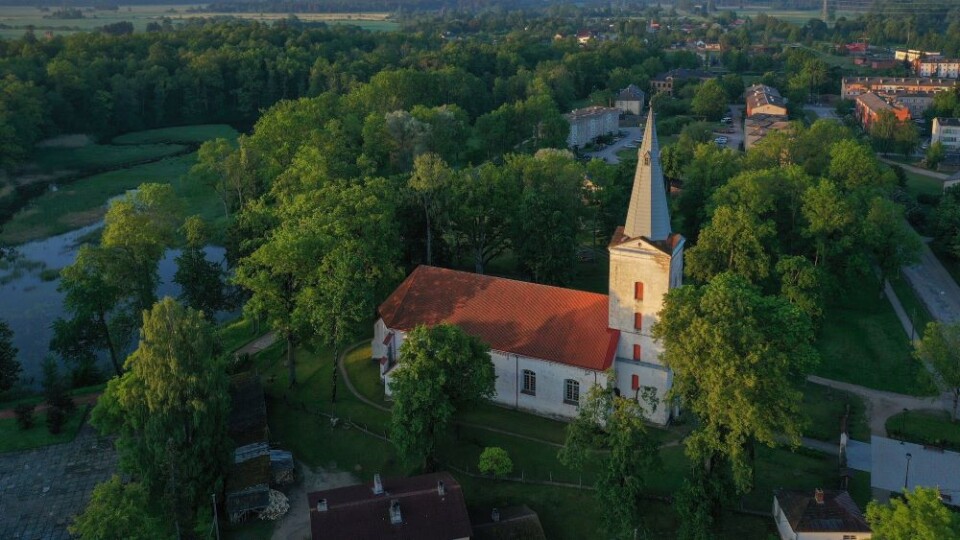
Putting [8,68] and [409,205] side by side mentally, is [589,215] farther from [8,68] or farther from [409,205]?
[8,68]

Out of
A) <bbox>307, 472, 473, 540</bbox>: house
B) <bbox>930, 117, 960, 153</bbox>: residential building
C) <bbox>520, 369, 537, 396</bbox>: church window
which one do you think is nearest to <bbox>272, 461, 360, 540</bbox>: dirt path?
<bbox>307, 472, 473, 540</bbox>: house

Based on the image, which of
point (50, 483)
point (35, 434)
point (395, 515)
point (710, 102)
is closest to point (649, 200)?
point (395, 515)

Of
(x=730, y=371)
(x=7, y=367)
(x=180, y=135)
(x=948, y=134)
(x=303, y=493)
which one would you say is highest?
(x=730, y=371)

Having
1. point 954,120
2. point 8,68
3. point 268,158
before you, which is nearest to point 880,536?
point 268,158

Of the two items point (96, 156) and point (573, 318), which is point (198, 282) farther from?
point (96, 156)

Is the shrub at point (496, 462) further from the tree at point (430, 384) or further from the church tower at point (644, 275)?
the church tower at point (644, 275)

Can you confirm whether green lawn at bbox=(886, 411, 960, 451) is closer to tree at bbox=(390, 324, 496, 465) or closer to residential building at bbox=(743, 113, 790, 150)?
tree at bbox=(390, 324, 496, 465)
